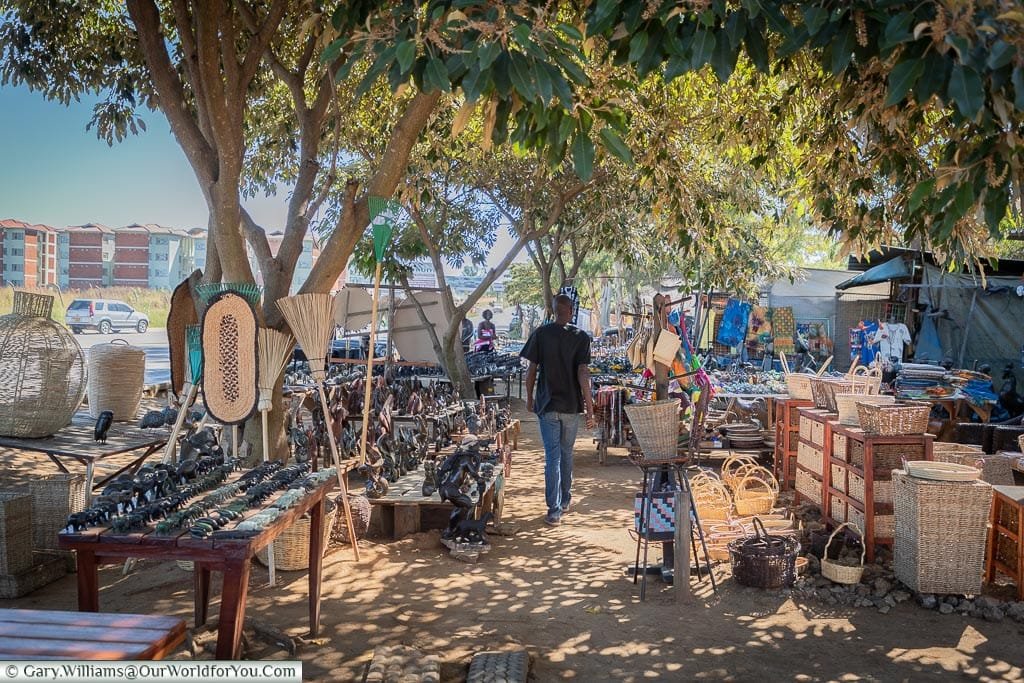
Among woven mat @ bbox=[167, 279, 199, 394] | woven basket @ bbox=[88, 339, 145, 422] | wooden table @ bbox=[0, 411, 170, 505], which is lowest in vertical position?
wooden table @ bbox=[0, 411, 170, 505]

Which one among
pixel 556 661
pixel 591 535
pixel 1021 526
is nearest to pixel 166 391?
pixel 591 535

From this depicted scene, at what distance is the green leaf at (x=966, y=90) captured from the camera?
252 cm

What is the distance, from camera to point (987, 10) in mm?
2953

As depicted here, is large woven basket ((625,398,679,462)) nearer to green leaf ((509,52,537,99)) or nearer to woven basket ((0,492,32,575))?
green leaf ((509,52,537,99))

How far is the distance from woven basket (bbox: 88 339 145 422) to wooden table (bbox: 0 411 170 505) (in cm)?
153

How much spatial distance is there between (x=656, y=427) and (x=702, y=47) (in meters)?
2.52

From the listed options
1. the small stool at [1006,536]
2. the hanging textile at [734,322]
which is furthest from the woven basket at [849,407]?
the hanging textile at [734,322]

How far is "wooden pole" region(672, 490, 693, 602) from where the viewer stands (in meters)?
4.84

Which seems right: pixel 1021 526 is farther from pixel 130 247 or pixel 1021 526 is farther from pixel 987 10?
pixel 130 247

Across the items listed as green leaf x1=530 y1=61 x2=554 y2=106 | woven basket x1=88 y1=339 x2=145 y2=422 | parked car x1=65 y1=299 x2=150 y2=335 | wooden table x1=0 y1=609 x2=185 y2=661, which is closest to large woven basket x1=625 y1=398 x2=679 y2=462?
green leaf x1=530 y1=61 x2=554 y2=106

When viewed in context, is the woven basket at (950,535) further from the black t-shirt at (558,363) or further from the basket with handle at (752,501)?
the black t-shirt at (558,363)

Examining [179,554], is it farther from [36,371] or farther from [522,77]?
[36,371]

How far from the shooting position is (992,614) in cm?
455

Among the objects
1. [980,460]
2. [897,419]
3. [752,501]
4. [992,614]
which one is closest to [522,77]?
[897,419]
